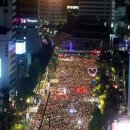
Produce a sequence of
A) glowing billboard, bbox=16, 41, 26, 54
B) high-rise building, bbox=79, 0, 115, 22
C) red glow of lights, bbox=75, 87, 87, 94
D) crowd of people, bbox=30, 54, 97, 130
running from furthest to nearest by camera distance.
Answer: high-rise building, bbox=79, 0, 115, 22 < glowing billboard, bbox=16, 41, 26, 54 < red glow of lights, bbox=75, 87, 87, 94 < crowd of people, bbox=30, 54, 97, 130

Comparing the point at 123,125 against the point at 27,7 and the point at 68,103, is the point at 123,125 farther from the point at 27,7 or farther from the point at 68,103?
the point at 27,7

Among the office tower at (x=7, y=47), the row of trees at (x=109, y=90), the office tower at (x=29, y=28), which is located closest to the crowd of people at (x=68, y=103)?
the row of trees at (x=109, y=90)

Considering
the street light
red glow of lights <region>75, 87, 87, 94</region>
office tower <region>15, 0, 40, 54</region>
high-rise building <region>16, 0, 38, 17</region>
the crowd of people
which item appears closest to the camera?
the street light

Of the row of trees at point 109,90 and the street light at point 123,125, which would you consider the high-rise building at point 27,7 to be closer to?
the row of trees at point 109,90

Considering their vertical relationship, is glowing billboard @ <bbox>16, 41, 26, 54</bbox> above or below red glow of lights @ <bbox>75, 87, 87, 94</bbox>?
above

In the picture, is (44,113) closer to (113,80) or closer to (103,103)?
(103,103)

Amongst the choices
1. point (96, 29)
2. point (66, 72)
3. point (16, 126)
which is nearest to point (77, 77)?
point (66, 72)

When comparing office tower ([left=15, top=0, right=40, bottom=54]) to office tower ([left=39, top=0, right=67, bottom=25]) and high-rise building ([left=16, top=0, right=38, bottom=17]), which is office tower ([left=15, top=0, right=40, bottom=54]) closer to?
high-rise building ([left=16, top=0, right=38, bottom=17])

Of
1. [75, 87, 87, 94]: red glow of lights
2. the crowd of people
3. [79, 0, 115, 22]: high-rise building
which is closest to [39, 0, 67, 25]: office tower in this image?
[79, 0, 115, 22]: high-rise building
